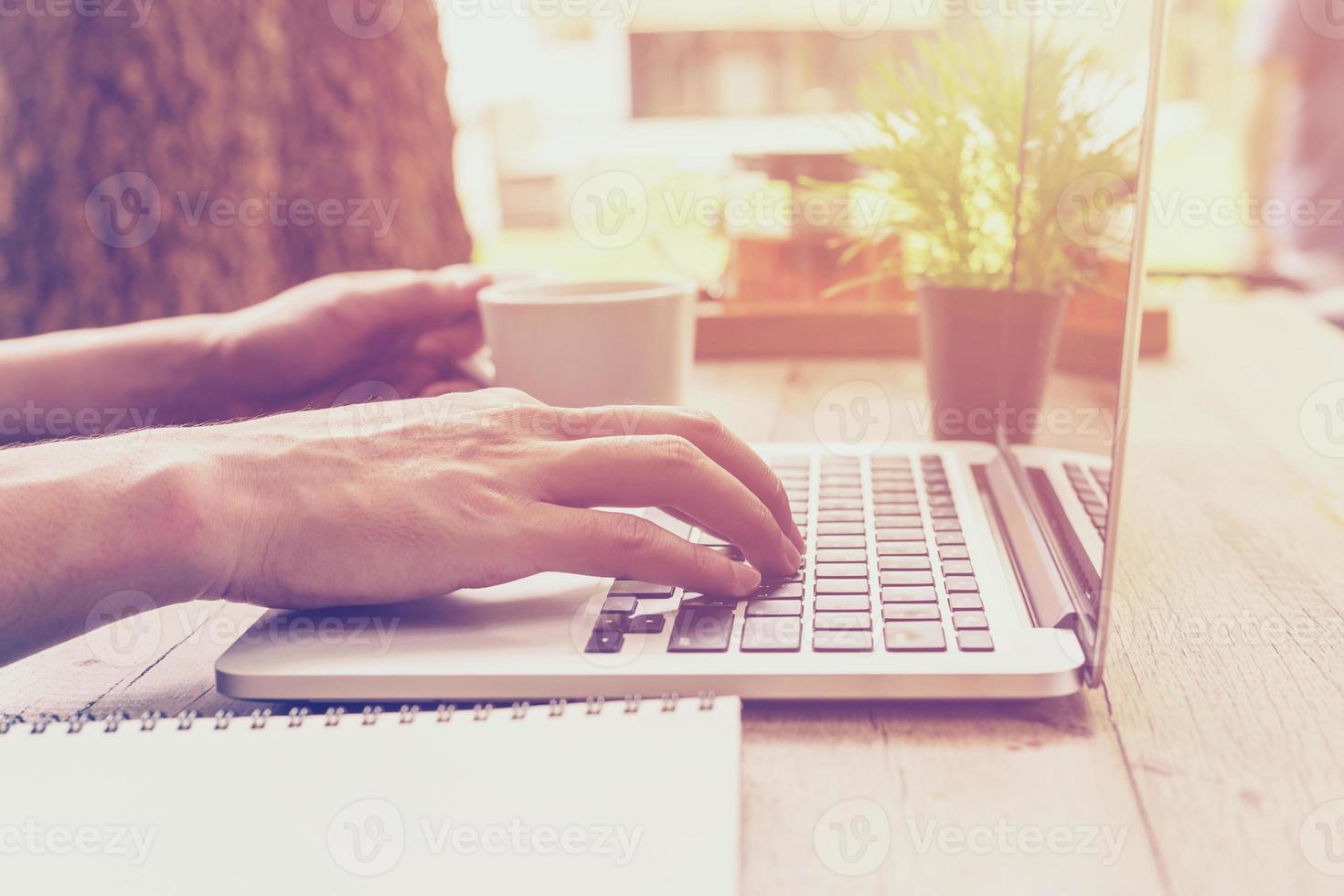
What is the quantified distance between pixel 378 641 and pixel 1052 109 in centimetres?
53

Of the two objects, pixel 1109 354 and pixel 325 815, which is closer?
pixel 325 815

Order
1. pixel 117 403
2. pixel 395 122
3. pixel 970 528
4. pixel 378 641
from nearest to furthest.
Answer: pixel 378 641
pixel 970 528
pixel 117 403
pixel 395 122

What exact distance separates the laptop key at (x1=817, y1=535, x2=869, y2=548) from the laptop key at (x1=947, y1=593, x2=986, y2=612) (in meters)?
0.08

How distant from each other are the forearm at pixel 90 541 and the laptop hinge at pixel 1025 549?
0.33 m

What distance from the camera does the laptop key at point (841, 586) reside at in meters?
0.44

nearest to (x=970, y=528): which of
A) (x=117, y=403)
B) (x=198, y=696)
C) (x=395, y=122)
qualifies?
(x=198, y=696)

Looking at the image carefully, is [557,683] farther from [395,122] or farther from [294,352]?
[395,122]

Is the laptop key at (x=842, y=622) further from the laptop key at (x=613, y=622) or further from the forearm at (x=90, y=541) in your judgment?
the forearm at (x=90, y=541)

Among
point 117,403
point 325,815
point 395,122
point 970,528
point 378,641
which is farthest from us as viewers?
point 395,122

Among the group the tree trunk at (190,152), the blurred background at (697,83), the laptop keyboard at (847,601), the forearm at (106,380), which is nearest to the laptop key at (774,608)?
the laptop keyboard at (847,601)

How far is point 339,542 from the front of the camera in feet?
1.41

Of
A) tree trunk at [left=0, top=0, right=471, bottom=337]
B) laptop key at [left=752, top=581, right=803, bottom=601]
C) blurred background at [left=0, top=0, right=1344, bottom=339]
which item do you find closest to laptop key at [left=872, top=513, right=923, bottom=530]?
laptop key at [left=752, top=581, right=803, bottom=601]

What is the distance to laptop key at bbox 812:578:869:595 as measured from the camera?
17.2 inches

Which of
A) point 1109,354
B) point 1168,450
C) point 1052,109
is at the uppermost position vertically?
point 1052,109
